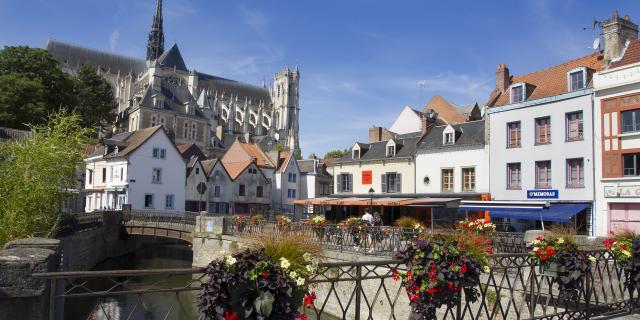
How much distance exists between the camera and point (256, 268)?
425 centimetres

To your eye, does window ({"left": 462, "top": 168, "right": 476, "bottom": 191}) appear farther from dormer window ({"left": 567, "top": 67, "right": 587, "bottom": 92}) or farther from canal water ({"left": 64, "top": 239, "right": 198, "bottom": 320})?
canal water ({"left": 64, "top": 239, "right": 198, "bottom": 320})

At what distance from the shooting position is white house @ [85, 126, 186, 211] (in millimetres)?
42750

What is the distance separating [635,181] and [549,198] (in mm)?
4307

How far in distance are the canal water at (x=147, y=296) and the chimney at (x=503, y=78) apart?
21684 mm

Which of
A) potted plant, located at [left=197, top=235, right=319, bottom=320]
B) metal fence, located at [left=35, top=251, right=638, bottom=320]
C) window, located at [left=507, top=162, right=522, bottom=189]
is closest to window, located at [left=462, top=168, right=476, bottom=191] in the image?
window, located at [left=507, top=162, right=522, bottom=189]

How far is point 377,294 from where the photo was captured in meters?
5.71

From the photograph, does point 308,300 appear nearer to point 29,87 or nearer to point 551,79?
point 551,79

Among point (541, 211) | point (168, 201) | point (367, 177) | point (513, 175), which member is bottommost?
point (168, 201)

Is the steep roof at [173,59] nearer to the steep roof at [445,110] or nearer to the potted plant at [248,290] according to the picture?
the steep roof at [445,110]

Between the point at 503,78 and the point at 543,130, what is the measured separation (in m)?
5.92

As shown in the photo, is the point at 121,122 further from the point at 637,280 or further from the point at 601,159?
the point at 637,280

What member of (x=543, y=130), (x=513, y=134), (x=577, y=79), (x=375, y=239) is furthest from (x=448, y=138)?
(x=375, y=239)

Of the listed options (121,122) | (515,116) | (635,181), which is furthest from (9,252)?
(121,122)

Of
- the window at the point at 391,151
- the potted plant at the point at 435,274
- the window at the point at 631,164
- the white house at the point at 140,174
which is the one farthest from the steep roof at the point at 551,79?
the white house at the point at 140,174
